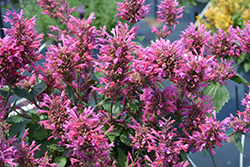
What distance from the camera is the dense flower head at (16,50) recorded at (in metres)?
0.63

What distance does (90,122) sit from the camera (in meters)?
0.58

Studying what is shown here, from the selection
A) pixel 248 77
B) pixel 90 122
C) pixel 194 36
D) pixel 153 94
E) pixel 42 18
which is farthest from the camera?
pixel 42 18

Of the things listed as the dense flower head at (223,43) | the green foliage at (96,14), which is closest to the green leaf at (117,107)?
the dense flower head at (223,43)

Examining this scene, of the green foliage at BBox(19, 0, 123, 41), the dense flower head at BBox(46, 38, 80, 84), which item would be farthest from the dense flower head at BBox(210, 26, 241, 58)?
the green foliage at BBox(19, 0, 123, 41)

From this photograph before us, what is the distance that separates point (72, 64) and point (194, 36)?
1.20 feet

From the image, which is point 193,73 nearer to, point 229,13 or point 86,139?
point 86,139

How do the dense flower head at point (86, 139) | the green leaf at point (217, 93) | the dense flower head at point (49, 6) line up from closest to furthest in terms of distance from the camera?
the dense flower head at point (86, 139) → the green leaf at point (217, 93) → the dense flower head at point (49, 6)

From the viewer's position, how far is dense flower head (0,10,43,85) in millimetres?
632

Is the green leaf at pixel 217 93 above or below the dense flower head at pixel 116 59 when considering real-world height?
below

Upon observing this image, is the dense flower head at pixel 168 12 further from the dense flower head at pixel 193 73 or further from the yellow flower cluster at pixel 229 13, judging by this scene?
the yellow flower cluster at pixel 229 13

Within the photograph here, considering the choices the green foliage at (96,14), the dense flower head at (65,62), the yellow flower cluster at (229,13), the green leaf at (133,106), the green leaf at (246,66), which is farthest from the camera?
the green foliage at (96,14)

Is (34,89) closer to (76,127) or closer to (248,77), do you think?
(76,127)

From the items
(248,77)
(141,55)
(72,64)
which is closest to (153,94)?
(141,55)

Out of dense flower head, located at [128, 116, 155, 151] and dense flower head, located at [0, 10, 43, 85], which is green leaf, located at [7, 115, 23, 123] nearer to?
dense flower head, located at [0, 10, 43, 85]
